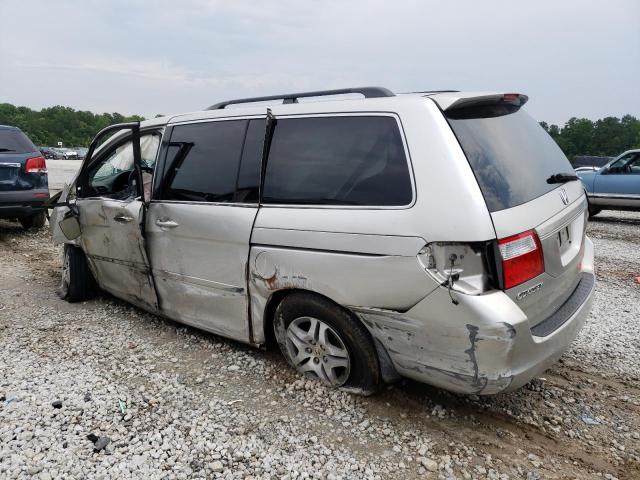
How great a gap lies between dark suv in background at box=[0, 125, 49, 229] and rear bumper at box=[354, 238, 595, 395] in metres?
6.62

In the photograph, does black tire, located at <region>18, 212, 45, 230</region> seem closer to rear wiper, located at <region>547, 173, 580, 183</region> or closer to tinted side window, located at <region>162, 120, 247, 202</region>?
tinted side window, located at <region>162, 120, 247, 202</region>

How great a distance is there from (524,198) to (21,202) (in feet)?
24.7

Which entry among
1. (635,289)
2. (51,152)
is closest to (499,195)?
(635,289)

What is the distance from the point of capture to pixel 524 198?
2520 millimetres

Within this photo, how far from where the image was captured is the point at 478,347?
7.40 feet

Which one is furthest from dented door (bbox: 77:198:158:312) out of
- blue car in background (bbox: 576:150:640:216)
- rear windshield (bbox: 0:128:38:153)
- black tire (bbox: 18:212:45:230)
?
blue car in background (bbox: 576:150:640:216)

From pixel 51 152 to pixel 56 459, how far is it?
227 ft

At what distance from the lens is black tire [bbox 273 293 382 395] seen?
2680 millimetres

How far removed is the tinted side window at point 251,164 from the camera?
3.12 m

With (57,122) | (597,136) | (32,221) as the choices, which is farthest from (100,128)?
(32,221)

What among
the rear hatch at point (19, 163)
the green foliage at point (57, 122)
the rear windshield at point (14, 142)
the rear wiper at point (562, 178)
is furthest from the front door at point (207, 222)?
the green foliage at point (57, 122)

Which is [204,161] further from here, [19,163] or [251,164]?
[19,163]

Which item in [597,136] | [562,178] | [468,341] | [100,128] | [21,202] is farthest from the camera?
[100,128]

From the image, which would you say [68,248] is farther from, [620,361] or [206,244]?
[620,361]
